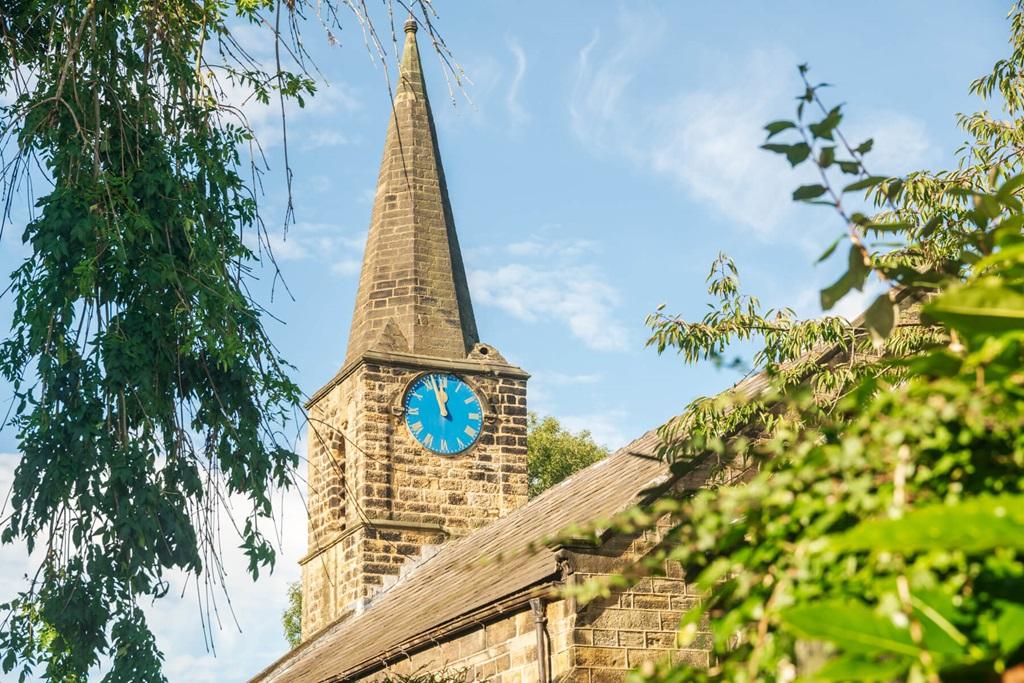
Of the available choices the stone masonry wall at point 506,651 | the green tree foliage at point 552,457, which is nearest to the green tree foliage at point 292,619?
the green tree foliage at point 552,457

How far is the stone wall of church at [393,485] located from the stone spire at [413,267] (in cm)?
82

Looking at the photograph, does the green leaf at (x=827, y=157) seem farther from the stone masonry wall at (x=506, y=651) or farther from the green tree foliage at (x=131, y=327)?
the stone masonry wall at (x=506, y=651)

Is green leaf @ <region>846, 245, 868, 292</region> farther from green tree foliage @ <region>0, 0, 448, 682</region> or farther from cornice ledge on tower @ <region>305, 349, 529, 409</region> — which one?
cornice ledge on tower @ <region>305, 349, 529, 409</region>

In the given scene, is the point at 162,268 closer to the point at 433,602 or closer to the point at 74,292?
the point at 74,292

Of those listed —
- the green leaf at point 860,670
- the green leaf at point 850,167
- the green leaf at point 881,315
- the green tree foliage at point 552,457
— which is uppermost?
the green tree foliage at point 552,457

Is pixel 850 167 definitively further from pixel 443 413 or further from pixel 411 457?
pixel 443 413

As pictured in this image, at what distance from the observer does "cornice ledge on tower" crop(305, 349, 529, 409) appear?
83.6 ft

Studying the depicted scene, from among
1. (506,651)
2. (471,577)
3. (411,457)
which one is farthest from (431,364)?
(506,651)

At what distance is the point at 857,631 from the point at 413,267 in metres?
25.0

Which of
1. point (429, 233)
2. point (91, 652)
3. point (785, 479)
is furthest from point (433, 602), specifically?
point (785, 479)

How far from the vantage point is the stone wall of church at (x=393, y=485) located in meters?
24.1

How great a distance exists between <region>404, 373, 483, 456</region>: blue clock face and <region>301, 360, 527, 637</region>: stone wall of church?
0.50 ft

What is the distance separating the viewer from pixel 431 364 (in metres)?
25.8

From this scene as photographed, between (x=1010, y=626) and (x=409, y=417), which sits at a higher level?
(x=409, y=417)
